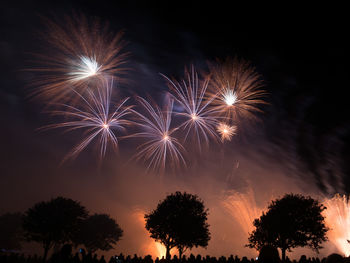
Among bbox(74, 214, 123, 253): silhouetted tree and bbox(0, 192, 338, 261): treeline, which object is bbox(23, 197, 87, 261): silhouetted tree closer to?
bbox(0, 192, 338, 261): treeline

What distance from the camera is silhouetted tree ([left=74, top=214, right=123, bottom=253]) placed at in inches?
2239

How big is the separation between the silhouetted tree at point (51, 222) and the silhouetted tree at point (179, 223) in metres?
14.0

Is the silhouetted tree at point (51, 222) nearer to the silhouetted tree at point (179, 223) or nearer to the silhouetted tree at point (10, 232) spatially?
the silhouetted tree at point (179, 223)

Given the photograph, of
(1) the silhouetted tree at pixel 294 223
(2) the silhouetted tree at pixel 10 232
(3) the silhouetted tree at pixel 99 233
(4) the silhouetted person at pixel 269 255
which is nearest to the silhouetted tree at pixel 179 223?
(1) the silhouetted tree at pixel 294 223

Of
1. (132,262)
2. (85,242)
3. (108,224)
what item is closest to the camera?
(132,262)

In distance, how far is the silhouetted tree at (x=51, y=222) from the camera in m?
39.6

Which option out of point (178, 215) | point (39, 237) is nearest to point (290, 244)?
point (178, 215)

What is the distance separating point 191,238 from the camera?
115 feet

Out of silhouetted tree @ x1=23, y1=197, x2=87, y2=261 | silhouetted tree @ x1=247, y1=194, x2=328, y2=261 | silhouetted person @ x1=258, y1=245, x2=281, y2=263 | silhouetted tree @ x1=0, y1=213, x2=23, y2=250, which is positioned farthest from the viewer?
silhouetted tree @ x1=0, y1=213, x2=23, y2=250

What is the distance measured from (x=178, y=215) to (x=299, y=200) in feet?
57.5

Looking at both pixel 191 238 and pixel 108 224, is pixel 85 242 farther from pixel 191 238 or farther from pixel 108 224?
pixel 191 238

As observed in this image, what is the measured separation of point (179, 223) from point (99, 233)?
3245cm

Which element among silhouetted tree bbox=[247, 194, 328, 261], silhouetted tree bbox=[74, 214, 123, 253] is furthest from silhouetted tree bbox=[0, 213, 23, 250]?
silhouetted tree bbox=[247, 194, 328, 261]

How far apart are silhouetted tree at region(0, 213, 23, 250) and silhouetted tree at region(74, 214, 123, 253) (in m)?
20.8
